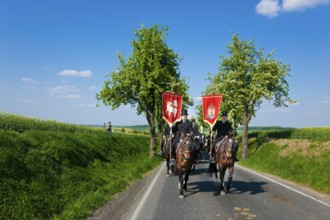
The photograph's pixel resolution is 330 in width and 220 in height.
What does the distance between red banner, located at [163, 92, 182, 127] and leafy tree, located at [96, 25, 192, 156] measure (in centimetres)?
1523

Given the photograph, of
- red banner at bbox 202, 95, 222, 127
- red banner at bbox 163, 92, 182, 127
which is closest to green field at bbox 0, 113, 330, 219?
red banner at bbox 163, 92, 182, 127

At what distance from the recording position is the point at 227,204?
10.6 meters

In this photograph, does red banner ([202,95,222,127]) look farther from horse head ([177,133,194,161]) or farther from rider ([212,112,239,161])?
horse head ([177,133,194,161])

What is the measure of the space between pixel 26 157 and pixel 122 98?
21.1 m

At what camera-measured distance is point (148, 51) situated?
33125 millimetres

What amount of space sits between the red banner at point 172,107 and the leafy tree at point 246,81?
63.3 ft

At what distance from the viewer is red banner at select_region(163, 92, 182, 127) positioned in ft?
52.7

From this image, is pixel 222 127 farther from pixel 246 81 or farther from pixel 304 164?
pixel 246 81

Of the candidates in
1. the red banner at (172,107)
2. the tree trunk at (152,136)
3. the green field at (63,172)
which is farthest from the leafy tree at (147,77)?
the red banner at (172,107)

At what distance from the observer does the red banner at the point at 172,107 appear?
52.7ft

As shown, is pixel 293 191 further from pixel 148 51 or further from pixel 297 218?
pixel 148 51

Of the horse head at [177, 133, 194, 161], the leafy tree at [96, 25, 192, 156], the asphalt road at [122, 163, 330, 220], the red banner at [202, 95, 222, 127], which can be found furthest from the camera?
the leafy tree at [96, 25, 192, 156]

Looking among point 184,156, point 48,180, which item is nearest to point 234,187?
point 184,156

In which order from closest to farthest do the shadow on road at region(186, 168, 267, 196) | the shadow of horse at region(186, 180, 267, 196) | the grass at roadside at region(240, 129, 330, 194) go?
the shadow of horse at region(186, 180, 267, 196)
the shadow on road at region(186, 168, 267, 196)
the grass at roadside at region(240, 129, 330, 194)
